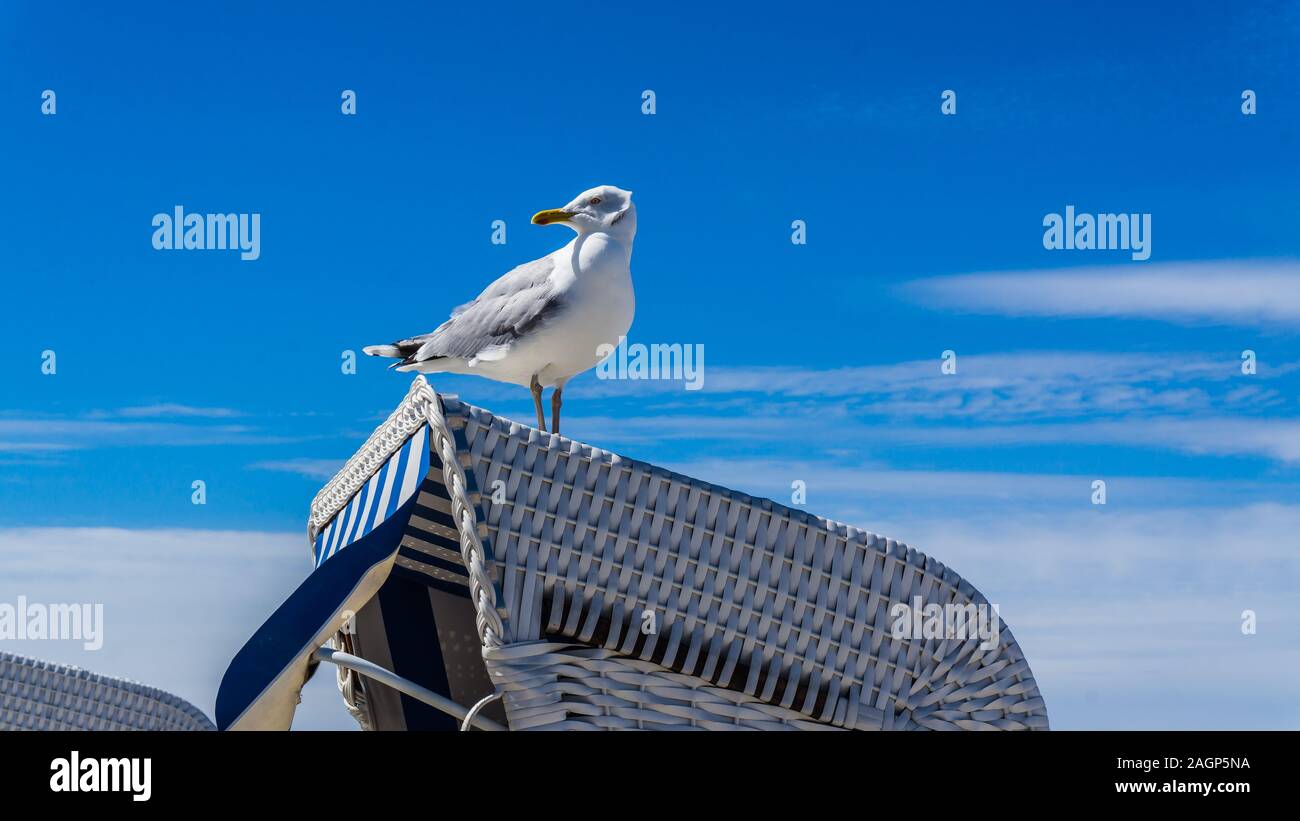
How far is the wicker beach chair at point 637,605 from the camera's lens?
7.62 feet

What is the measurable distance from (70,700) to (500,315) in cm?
268

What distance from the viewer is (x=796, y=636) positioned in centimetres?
247

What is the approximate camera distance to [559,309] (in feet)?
13.0

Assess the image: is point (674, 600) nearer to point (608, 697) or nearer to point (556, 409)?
point (608, 697)

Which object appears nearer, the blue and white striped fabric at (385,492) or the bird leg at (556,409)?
the blue and white striped fabric at (385,492)

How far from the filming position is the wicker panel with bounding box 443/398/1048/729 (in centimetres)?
234

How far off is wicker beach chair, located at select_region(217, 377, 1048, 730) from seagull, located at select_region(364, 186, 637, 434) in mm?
1316

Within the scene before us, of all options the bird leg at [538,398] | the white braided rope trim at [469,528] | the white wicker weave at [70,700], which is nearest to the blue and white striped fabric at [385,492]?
the white braided rope trim at [469,528]

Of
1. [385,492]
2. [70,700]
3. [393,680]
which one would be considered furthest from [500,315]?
[70,700]

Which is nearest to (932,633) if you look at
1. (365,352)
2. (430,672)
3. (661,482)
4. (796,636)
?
(796,636)

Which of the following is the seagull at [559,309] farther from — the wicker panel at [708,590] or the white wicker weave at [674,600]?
the wicker panel at [708,590]

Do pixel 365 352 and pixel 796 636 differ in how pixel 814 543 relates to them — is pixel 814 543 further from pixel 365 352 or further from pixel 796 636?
pixel 365 352

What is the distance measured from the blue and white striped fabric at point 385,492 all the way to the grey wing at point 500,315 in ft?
3.34
